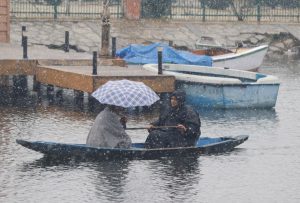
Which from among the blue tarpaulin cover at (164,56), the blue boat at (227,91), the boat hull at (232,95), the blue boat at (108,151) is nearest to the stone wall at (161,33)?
the blue tarpaulin cover at (164,56)

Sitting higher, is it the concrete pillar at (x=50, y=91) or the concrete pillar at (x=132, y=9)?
the concrete pillar at (x=132, y=9)

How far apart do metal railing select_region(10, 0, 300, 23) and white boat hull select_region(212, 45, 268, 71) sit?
9.74 m

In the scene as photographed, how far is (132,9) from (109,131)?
26.5 m

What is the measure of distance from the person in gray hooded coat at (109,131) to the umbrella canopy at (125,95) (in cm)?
22

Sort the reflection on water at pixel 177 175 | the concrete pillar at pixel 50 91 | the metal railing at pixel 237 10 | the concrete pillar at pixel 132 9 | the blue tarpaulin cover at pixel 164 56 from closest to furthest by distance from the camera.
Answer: the reflection on water at pixel 177 175, the concrete pillar at pixel 50 91, the blue tarpaulin cover at pixel 164 56, the concrete pillar at pixel 132 9, the metal railing at pixel 237 10

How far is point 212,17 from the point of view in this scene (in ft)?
155

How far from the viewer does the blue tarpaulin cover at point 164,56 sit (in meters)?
31.0

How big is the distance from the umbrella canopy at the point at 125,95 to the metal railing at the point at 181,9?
24.0 m

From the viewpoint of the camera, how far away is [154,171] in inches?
702

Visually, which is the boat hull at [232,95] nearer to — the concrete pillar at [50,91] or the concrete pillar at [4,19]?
the concrete pillar at [50,91]

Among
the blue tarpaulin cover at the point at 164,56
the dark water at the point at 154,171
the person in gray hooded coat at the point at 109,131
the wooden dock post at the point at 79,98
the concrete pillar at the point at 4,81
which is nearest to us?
the dark water at the point at 154,171

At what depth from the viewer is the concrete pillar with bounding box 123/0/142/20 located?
146ft

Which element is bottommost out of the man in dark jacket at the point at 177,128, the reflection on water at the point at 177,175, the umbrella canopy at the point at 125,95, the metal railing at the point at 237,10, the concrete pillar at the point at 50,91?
the reflection on water at the point at 177,175

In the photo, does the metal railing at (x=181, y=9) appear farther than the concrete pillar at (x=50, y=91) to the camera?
Yes
